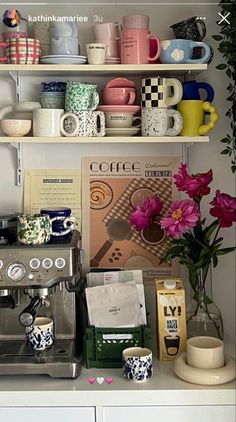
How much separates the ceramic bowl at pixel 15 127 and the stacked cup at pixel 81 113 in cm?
11

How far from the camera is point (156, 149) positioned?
1959 mm

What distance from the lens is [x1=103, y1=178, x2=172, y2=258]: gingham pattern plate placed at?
1961 millimetres

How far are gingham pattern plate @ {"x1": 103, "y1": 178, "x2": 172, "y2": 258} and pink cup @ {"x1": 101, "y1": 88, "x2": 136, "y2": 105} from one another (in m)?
0.26

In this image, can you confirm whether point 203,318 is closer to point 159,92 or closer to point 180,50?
point 159,92

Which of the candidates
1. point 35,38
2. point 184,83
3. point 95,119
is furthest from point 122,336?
point 35,38

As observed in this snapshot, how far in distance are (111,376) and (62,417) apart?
16 cm

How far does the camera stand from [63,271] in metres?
1.62

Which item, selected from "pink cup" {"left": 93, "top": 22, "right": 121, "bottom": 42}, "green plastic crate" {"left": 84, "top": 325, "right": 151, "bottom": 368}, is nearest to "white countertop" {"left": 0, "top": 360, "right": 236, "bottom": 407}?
"green plastic crate" {"left": 84, "top": 325, "right": 151, "bottom": 368}

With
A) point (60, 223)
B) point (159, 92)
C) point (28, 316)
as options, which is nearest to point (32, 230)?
point (60, 223)

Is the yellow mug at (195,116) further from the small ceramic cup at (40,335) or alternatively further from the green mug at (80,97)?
the small ceramic cup at (40,335)

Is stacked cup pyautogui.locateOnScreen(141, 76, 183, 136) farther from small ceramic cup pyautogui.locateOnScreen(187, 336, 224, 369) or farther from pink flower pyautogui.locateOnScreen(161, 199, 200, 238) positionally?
small ceramic cup pyautogui.locateOnScreen(187, 336, 224, 369)

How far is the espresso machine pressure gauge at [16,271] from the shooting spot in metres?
1.61

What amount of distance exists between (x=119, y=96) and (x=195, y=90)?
0.23 m

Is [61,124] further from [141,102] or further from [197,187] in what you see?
[197,187]
